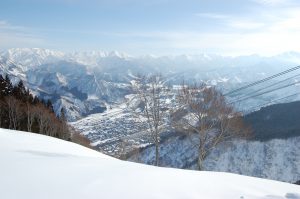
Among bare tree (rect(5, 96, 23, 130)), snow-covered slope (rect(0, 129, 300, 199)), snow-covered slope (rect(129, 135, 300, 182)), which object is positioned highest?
bare tree (rect(5, 96, 23, 130))

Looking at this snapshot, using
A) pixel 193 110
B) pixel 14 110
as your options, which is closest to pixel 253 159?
pixel 14 110

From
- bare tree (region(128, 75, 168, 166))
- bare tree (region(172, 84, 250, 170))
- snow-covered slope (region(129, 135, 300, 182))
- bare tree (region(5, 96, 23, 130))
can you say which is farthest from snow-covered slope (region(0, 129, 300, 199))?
snow-covered slope (region(129, 135, 300, 182))

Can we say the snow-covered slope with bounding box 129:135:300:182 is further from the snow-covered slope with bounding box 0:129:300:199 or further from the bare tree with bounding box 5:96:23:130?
the snow-covered slope with bounding box 0:129:300:199

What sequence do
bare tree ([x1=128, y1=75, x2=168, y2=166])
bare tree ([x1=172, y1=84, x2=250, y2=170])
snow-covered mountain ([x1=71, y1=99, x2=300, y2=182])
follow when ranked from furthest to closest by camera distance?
snow-covered mountain ([x1=71, y1=99, x2=300, y2=182]) → bare tree ([x1=128, y1=75, x2=168, y2=166]) → bare tree ([x1=172, y1=84, x2=250, y2=170])

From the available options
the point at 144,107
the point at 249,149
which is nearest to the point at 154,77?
the point at 144,107

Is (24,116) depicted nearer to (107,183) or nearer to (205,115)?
(205,115)

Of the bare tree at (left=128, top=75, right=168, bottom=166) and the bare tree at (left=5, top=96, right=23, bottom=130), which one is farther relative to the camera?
the bare tree at (left=5, top=96, right=23, bottom=130)

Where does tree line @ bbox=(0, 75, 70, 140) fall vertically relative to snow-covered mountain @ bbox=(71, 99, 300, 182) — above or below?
above
